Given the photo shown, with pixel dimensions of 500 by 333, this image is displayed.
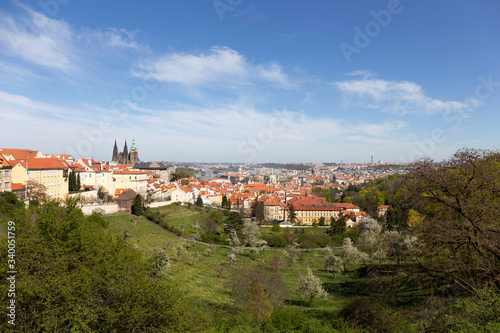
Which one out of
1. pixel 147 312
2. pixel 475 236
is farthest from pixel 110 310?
pixel 475 236

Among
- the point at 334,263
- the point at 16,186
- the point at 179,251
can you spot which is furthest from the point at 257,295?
the point at 16,186

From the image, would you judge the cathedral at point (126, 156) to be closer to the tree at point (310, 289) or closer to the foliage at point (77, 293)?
the tree at point (310, 289)

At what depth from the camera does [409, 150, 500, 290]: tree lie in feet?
28.6

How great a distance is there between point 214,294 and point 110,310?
11.6 meters

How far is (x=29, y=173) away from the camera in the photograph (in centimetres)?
2934

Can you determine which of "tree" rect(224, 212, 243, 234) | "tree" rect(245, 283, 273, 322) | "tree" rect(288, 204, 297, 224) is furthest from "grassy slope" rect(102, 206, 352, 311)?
"tree" rect(288, 204, 297, 224)

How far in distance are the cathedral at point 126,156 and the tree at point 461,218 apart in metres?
103

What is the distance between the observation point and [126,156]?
10125 cm

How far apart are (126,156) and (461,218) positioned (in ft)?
345

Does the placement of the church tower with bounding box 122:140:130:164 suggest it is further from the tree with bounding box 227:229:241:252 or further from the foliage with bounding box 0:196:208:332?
the foliage with bounding box 0:196:208:332

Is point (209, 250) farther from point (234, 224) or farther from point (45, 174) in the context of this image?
point (45, 174)

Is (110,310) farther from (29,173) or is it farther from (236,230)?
(236,230)

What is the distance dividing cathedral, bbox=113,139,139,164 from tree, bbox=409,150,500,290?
339ft

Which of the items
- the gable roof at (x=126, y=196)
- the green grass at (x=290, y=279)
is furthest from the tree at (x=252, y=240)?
the gable roof at (x=126, y=196)
